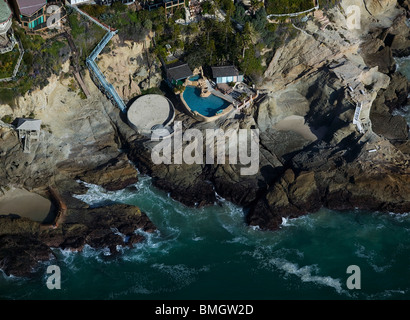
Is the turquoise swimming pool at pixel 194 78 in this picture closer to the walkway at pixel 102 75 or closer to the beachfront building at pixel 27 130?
the walkway at pixel 102 75

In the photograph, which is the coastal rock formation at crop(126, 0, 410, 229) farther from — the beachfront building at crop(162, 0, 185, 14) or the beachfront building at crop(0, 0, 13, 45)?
the beachfront building at crop(0, 0, 13, 45)

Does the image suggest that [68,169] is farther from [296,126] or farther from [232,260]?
[296,126]

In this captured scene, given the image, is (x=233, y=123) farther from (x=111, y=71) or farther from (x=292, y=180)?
(x=111, y=71)

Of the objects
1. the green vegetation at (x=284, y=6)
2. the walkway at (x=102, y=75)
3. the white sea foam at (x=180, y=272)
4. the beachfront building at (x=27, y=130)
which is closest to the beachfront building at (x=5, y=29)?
the walkway at (x=102, y=75)

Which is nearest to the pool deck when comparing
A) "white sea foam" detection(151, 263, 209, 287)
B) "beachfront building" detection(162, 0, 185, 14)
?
"beachfront building" detection(162, 0, 185, 14)

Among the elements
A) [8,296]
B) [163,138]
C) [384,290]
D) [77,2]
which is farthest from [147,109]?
[384,290]

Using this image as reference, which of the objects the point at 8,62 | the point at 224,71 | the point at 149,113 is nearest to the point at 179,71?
the point at 224,71
